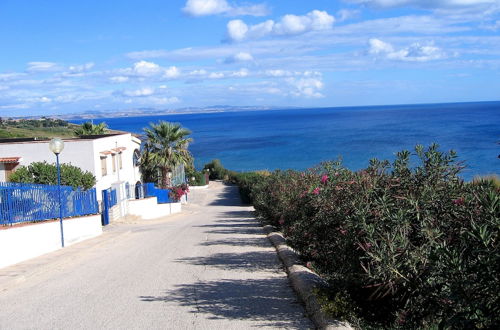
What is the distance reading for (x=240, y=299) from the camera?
8.10 m

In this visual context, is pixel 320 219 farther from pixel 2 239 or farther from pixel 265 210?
pixel 265 210

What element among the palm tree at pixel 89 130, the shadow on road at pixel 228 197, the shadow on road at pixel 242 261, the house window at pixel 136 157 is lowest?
the shadow on road at pixel 228 197

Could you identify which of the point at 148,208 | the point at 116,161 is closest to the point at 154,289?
the point at 116,161

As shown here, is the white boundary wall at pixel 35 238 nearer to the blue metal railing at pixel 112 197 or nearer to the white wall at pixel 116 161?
the blue metal railing at pixel 112 197

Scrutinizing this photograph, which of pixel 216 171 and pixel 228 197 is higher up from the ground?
pixel 216 171

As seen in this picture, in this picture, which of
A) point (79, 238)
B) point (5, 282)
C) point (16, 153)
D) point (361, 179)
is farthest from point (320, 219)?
point (16, 153)

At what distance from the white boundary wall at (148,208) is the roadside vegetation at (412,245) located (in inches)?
1016

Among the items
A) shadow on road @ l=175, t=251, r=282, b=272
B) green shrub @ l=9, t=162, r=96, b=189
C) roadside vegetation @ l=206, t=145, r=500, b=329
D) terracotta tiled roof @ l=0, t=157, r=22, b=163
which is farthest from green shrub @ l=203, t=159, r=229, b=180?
roadside vegetation @ l=206, t=145, r=500, b=329

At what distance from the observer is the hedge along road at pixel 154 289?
23.6 ft

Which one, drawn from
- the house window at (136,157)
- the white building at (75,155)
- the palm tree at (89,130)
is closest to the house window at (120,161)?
the white building at (75,155)

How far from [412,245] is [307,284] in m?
3.20

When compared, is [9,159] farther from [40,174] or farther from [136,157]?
[136,157]

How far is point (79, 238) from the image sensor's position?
59.2 ft

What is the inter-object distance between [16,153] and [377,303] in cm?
2430
